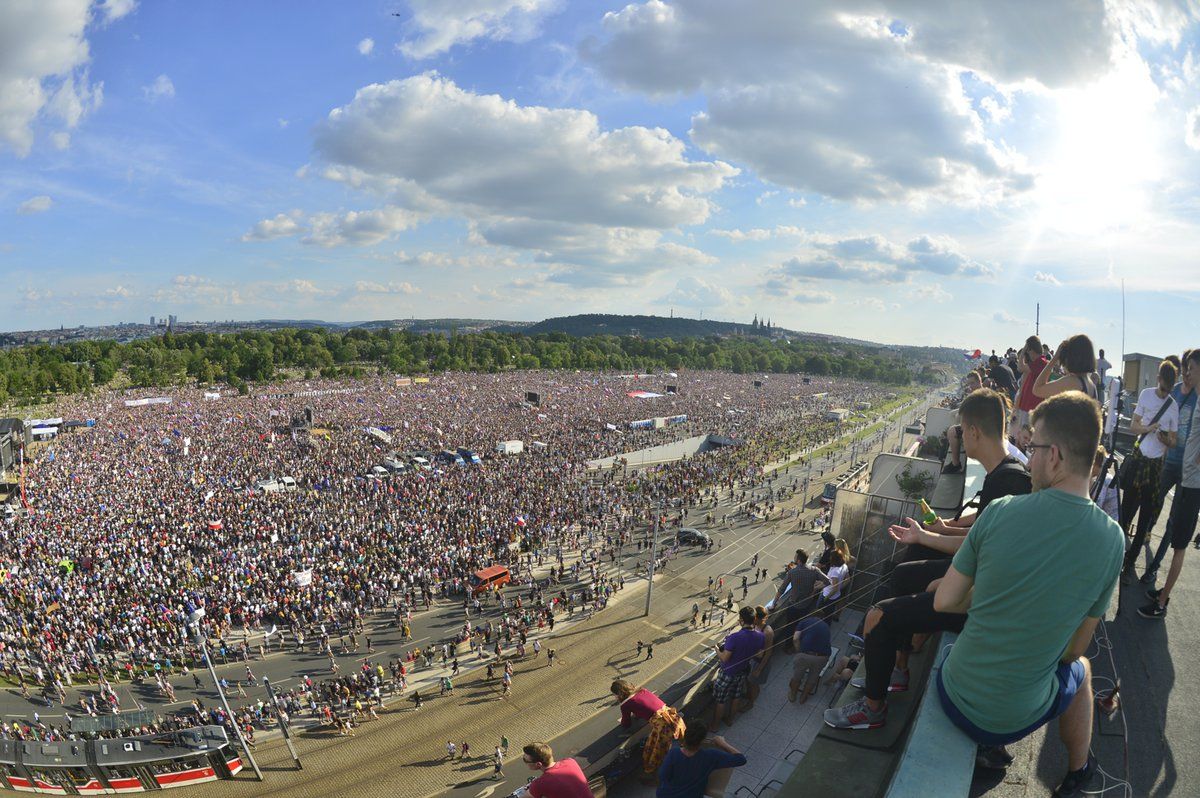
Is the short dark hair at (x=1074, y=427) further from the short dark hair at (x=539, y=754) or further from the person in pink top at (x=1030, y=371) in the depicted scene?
the person in pink top at (x=1030, y=371)

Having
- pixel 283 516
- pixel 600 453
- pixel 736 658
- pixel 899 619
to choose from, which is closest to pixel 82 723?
pixel 283 516

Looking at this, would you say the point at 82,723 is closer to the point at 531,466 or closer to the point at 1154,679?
the point at 1154,679

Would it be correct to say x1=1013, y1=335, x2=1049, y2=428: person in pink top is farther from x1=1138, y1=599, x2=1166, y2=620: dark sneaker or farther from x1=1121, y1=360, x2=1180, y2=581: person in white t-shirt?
x1=1138, y1=599, x2=1166, y2=620: dark sneaker

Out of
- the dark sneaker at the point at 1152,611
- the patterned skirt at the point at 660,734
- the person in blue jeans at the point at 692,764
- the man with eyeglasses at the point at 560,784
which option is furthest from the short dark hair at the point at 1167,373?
the man with eyeglasses at the point at 560,784

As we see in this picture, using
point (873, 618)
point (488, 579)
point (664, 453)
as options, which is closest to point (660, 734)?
point (873, 618)

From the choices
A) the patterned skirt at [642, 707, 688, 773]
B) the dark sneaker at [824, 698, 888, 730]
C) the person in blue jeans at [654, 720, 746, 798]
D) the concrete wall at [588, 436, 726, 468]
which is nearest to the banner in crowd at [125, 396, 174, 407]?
the concrete wall at [588, 436, 726, 468]
